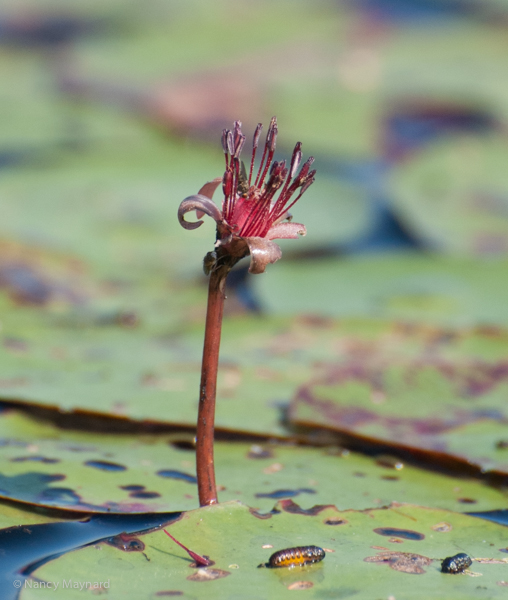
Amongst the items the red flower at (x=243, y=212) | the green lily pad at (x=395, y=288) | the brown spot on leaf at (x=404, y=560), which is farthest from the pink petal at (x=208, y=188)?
the green lily pad at (x=395, y=288)

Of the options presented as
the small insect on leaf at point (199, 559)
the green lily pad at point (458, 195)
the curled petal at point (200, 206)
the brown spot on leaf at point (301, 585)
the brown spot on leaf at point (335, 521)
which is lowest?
the brown spot on leaf at point (301, 585)

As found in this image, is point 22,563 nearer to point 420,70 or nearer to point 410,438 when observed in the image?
point 410,438

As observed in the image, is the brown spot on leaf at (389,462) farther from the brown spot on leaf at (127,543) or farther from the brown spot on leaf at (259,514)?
the brown spot on leaf at (127,543)

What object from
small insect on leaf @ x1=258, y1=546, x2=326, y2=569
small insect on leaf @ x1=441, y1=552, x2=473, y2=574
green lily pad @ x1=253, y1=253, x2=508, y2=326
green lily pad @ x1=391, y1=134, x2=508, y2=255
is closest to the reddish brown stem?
small insect on leaf @ x1=258, y1=546, x2=326, y2=569

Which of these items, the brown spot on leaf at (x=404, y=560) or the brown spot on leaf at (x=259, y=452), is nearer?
the brown spot on leaf at (x=404, y=560)

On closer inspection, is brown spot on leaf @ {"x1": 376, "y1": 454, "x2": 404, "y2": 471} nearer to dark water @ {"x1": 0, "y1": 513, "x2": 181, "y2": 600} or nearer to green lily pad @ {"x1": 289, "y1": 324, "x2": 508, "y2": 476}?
green lily pad @ {"x1": 289, "y1": 324, "x2": 508, "y2": 476}

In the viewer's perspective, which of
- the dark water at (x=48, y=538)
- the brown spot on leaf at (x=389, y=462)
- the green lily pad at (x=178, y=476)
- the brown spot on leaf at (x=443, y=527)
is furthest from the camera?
the brown spot on leaf at (x=389, y=462)
